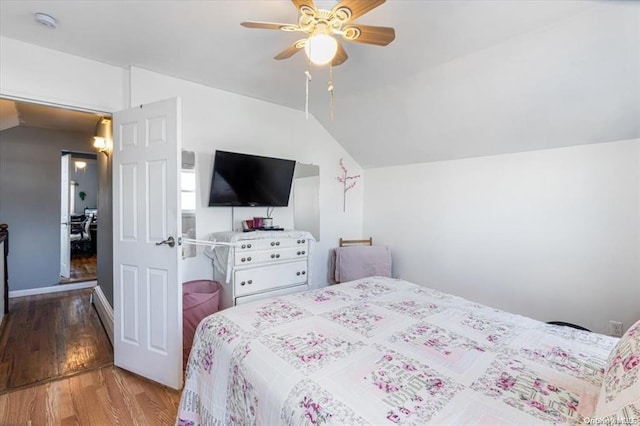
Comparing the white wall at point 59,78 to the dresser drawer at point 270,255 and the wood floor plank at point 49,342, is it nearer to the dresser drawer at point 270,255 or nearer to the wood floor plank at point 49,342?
the dresser drawer at point 270,255

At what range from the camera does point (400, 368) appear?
1066 millimetres

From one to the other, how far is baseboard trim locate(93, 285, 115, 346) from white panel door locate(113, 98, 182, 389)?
0.66 meters

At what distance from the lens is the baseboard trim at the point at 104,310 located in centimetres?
297

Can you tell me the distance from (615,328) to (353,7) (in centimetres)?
302

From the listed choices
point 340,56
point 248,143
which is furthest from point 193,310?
point 340,56

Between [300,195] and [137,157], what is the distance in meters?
1.87

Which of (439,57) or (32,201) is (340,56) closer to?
(439,57)

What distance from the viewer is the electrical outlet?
2.37 m

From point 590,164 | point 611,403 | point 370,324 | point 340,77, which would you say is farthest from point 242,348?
point 590,164

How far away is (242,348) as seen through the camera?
123cm

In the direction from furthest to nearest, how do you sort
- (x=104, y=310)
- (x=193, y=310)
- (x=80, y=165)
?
1. (x=80, y=165)
2. (x=104, y=310)
3. (x=193, y=310)

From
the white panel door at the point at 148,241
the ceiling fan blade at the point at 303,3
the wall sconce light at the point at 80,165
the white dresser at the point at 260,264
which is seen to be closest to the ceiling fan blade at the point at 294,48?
the ceiling fan blade at the point at 303,3

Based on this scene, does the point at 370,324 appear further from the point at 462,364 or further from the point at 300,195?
the point at 300,195

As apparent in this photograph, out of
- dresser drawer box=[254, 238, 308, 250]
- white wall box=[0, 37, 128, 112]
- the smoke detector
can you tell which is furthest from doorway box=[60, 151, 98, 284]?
dresser drawer box=[254, 238, 308, 250]
